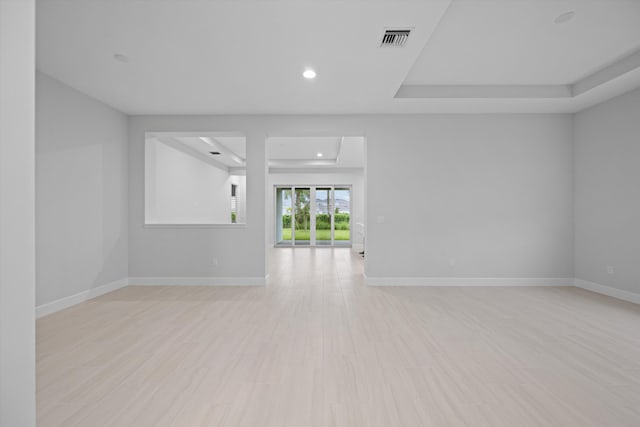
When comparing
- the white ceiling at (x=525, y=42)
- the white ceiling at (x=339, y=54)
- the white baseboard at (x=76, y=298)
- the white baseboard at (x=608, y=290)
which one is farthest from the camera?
the white baseboard at (x=608, y=290)

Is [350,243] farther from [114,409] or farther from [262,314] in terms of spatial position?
[114,409]

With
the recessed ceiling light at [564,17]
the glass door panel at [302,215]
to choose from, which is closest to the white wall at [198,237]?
the recessed ceiling light at [564,17]

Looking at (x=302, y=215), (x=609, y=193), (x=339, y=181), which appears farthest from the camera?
(x=302, y=215)

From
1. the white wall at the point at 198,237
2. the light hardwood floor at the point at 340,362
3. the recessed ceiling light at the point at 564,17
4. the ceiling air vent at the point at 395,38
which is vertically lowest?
the light hardwood floor at the point at 340,362

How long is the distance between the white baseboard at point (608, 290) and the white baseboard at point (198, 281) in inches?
190

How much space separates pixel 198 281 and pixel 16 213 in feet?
13.3

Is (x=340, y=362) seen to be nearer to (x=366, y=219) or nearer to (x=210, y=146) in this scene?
(x=366, y=219)

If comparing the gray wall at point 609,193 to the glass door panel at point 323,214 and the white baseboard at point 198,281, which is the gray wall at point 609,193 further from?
the glass door panel at point 323,214

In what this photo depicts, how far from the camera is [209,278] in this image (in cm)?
479

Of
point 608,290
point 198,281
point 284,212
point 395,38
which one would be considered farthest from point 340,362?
point 284,212

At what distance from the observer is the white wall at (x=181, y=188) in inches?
205

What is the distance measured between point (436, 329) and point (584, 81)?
3781 mm

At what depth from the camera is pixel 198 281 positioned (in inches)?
188

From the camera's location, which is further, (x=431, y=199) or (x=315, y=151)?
(x=315, y=151)
